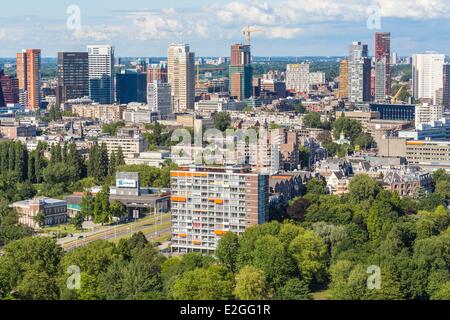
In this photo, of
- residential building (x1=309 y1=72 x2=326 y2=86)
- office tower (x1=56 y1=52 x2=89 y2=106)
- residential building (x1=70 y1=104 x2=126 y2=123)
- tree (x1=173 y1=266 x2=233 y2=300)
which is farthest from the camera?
residential building (x1=309 y1=72 x2=326 y2=86)

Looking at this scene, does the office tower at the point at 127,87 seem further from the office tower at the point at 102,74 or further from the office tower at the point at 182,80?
the office tower at the point at 182,80

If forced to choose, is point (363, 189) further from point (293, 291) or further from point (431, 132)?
point (431, 132)

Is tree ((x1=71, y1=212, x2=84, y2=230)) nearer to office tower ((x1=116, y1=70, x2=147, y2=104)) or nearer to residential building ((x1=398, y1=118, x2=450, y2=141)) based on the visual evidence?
residential building ((x1=398, y1=118, x2=450, y2=141))

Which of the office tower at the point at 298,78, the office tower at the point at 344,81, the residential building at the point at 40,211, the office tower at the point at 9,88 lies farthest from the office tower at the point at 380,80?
the residential building at the point at 40,211

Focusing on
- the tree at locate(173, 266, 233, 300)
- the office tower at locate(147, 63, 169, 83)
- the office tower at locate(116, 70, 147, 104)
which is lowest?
the tree at locate(173, 266, 233, 300)

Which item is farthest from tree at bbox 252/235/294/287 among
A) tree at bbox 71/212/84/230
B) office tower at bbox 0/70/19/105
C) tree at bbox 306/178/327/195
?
office tower at bbox 0/70/19/105

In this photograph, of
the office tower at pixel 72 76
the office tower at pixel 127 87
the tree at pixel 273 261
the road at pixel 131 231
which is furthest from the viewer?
the office tower at pixel 127 87

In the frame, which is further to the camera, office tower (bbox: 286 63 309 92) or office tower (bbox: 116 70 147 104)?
office tower (bbox: 286 63 309 92)
